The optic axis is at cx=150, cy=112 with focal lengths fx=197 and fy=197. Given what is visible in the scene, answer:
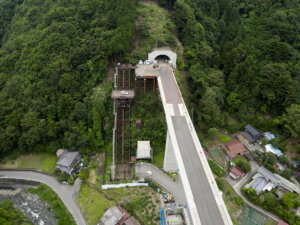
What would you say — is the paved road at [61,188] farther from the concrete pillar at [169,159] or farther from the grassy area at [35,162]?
the concrete pillar at [169,159]

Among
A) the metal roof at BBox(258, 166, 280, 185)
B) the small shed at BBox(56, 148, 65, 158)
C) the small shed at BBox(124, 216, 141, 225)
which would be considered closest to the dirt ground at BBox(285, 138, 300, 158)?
the metal roof at BBox(258, 166, 280, 185)

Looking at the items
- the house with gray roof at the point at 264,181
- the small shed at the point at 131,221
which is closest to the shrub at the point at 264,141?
the house with gray roof at the point at 264,181

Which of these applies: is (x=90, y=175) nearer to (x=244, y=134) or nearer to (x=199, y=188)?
(x=199, y=188)

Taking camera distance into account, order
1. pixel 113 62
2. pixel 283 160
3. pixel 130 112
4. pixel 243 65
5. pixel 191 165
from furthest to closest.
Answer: pixel 113 62, pixel 243 65, pixel 130 112, pixel 283 160, pixel 191 165

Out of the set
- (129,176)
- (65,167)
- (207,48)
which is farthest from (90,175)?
(207,48)

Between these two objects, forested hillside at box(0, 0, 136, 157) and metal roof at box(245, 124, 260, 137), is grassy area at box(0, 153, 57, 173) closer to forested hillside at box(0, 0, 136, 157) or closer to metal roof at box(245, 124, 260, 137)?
forested hillside at box(0, 0, 136, 157)

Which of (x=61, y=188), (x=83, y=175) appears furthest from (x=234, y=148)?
(x=61, y=188)

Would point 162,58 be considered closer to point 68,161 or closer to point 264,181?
point 68,161
